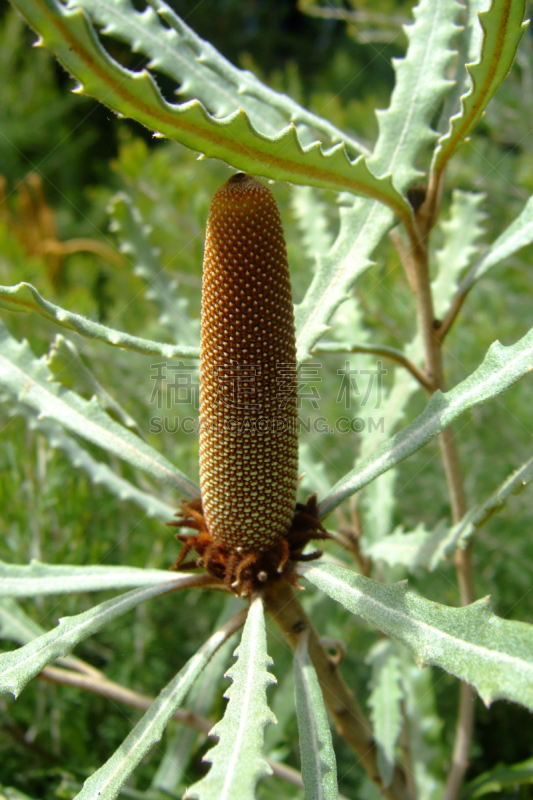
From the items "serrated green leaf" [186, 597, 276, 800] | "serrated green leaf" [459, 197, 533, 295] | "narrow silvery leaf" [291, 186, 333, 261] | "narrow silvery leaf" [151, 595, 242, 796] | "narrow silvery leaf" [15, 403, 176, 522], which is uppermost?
"narrow silvery leaf" [291, 186, 333, 261]

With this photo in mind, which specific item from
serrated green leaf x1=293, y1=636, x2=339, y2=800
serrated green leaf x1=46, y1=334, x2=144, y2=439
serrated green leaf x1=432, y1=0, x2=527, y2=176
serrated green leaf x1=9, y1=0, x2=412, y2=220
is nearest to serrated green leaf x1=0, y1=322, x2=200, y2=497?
serrated green leaf x1=46, y1=334, x2=144, y2=439

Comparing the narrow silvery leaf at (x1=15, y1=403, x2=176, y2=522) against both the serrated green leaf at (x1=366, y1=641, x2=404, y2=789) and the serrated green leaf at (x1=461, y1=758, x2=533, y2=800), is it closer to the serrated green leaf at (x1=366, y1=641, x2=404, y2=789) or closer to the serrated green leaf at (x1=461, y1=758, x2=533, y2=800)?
the serrated green leaf at (x1=366, y1=641, x2=404, y2=789)

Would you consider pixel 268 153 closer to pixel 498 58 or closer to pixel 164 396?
pixel 498 58

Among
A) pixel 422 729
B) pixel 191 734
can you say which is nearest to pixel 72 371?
pixel 191 734

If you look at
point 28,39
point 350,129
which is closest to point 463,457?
point 350,129

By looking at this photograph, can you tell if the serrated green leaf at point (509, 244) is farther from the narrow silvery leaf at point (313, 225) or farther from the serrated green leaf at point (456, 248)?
the narrow silvery leaf at point (313, 225)

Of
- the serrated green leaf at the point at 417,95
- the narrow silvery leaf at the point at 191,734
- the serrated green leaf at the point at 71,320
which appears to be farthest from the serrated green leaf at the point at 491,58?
the narrow silvery leaf at the point at 191,734
